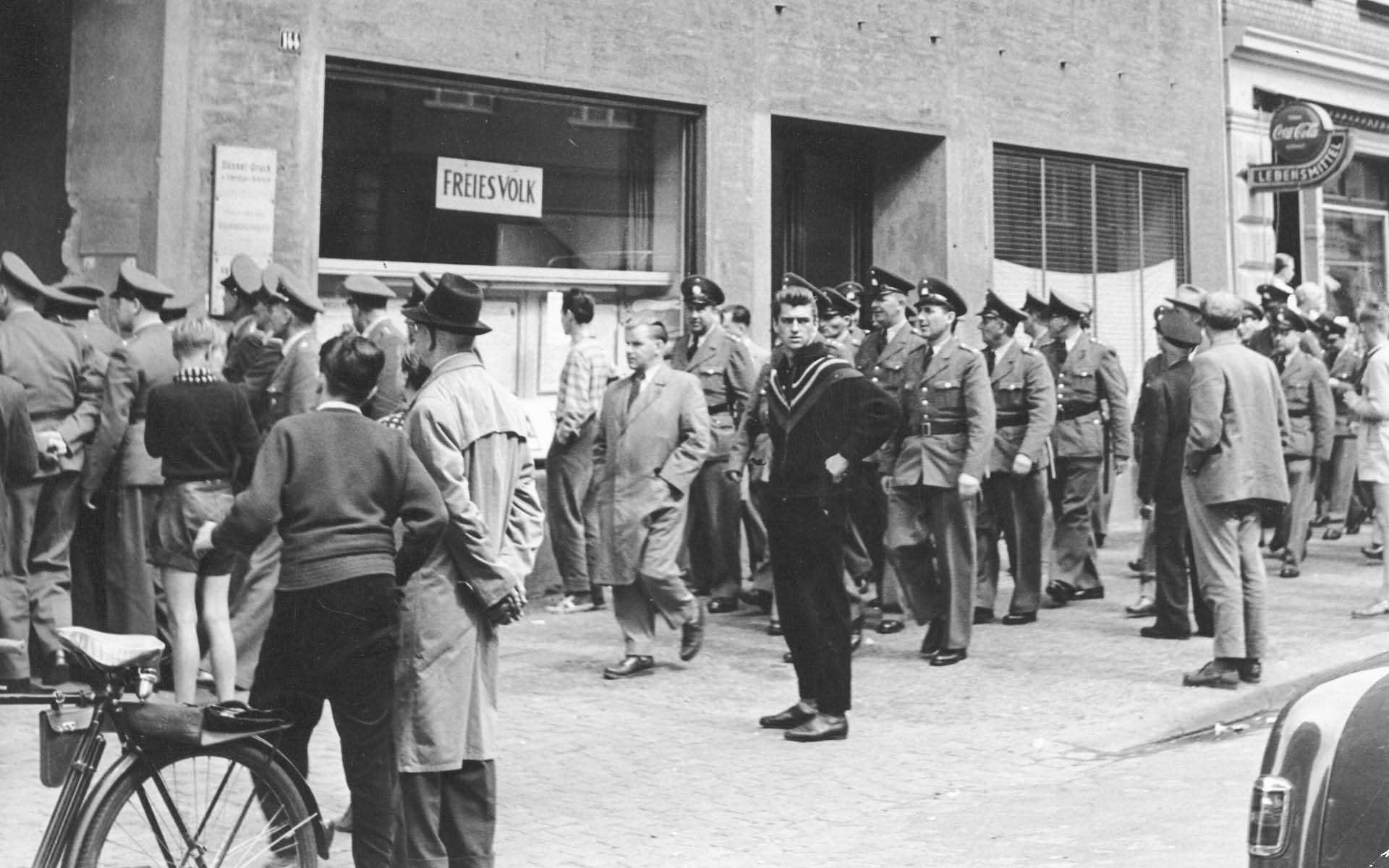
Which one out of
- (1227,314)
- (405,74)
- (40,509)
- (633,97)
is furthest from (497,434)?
(633,97)

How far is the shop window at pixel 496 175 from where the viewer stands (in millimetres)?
12227

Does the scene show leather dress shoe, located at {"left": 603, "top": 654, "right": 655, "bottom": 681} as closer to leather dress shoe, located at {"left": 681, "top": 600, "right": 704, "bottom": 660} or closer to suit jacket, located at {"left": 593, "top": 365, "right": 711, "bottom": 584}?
leather dress shoe, located at {"left": 681, "top": 600, "right": 704, "bottom": 660}

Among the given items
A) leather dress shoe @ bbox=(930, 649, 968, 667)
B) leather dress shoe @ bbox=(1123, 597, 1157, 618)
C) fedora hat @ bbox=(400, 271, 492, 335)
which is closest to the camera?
fedora hat @ bbox=(400, 271, 492, 335)

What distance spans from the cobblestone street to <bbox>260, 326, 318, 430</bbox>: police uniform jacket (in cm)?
190

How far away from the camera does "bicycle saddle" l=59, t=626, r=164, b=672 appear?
4.81m

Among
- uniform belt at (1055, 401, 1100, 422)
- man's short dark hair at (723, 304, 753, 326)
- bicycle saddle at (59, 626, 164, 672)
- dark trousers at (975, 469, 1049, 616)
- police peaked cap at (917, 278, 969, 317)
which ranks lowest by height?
bicycle saddle at (59, 626, 164, 672)

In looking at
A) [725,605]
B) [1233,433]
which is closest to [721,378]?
[725,605]

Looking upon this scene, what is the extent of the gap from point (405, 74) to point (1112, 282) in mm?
8327

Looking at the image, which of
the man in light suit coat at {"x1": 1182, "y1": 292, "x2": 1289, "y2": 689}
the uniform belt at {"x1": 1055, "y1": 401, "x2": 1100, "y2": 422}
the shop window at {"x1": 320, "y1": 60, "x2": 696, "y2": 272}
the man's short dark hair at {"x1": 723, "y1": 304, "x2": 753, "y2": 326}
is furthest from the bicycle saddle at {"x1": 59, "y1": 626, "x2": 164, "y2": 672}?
the uniform belt at {"x1": 1055, "y1": 401, "x2": 1100, "y2": 422}

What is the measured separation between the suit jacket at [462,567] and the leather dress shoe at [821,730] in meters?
2.57

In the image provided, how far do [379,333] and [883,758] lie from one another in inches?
156

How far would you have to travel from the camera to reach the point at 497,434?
5.91m

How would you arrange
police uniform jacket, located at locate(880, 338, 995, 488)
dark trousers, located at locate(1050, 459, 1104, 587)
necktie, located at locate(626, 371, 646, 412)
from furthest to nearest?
dark trousers, located at locate(1050, 459, 1104, 587), police uniform jacket, located at locate(880, 338, 995, 488), necktie, located at locate(626, 371, 646, 412)

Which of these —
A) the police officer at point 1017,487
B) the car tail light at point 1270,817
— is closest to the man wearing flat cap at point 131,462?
the police officer at point 1017,487
